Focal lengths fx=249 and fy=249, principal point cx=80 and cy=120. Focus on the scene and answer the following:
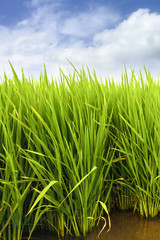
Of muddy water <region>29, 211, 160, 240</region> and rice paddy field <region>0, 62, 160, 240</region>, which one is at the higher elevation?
rice paddy field <region>0, 62, 160, 240</region>

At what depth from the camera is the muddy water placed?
1.31 meters

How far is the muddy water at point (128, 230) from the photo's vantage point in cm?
131

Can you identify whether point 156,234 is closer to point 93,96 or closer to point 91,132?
point 91,132

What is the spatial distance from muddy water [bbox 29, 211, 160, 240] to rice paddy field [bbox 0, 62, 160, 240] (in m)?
0.04

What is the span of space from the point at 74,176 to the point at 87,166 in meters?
0.11

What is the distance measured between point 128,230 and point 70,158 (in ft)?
1.77

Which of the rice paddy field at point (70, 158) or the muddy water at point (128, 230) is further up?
the rice paddy field at point (70, 158)

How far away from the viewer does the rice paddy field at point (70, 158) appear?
3.97ft

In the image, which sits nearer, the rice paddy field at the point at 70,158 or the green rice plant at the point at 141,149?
the rice paddy field at the point at 70,158

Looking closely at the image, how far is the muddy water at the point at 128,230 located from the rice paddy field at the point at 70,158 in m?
0.04

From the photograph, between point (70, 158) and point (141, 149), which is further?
point (141, 149)

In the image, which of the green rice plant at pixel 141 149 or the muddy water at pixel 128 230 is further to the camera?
the green rice plant at pixel 141 149

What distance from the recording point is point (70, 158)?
1256mm

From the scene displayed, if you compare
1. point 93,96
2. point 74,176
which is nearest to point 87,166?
point 74,176
